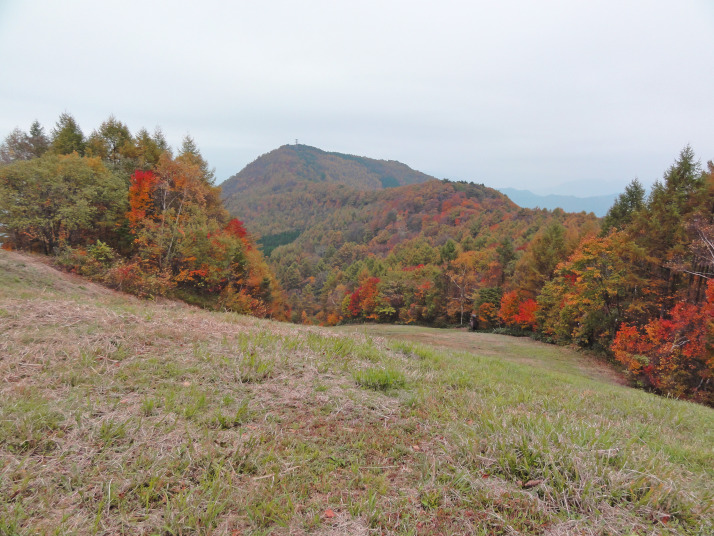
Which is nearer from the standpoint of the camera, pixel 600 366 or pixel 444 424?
pixel 444 424

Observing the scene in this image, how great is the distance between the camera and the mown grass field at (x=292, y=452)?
2586 mm

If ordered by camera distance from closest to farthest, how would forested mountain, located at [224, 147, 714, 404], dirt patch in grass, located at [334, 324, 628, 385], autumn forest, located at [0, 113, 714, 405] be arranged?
forested mountain, located at [224, 147, 714, 404] → autumn forest, located at [0, 113, 714, 405] → dirt patch in grass, located at [334, 324, 628, 385]

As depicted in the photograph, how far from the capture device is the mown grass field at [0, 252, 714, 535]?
8.48 feet

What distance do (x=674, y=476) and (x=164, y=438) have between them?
512 cm

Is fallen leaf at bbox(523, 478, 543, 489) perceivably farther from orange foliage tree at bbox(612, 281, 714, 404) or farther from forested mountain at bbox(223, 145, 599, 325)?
forested mountain at bbox(223, 145, 599, 325)

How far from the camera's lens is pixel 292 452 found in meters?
3.42

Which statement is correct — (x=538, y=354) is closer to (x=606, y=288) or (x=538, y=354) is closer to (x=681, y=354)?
(x=606, y=288)

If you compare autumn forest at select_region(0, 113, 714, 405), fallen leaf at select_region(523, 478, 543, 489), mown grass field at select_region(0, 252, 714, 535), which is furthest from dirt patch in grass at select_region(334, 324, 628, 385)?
fallen leaf at select_region(523, 478, 543, 489)

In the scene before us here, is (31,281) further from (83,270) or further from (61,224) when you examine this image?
(61,224)

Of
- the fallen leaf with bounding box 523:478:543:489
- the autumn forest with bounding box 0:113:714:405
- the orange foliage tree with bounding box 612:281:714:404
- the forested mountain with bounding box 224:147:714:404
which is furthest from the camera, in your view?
the autumn forest with bounding box 0:113:714:405

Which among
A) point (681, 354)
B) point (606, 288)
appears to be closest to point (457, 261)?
point (606, 288)

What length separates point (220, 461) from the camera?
3.14m

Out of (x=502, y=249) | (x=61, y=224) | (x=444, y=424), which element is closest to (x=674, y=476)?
(x=444, y=424)

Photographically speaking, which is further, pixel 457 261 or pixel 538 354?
pixel 457 261
